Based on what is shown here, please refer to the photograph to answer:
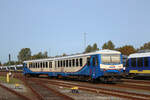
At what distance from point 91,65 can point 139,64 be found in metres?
7.27

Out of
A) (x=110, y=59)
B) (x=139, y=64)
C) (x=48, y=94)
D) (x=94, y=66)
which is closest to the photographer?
(x=48, y=94)

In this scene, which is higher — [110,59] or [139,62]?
[110,59]

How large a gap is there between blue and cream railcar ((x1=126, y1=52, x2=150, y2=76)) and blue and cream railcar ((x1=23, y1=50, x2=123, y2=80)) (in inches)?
194

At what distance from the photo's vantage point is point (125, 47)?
3209 inches

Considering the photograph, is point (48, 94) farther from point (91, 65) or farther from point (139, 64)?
point (139, 64)

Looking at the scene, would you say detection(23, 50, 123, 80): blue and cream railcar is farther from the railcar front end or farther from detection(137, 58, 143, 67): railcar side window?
detection(137, 58, 143, 67): railcar side window

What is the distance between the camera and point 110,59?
19812 mm

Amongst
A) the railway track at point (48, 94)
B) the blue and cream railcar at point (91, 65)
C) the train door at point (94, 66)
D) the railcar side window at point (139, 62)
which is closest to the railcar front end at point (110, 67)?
the blue and cream railcar at point (91, 65)

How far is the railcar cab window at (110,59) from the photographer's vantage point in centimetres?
1956

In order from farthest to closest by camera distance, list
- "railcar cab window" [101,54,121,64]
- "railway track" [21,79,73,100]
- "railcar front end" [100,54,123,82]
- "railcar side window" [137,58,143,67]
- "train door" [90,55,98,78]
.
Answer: "railcar side window" [137,58,143,67]
"train door" [90,55,98,78]
"railcar cab window" [101,54,121,64]
"railcar front end" [100,54,123,82]
"railway track" [21,79,73,100]

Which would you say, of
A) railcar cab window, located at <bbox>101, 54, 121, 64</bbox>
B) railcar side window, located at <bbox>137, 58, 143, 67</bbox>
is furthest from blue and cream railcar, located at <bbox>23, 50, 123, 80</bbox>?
railcar side window, located at <bbox>137, 58, 143, 67</bbox>

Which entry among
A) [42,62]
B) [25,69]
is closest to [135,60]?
[42,62]

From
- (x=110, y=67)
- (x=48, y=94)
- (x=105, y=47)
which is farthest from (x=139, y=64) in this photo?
(x=105, y=47)

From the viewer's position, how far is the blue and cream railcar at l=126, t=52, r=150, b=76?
77.6ft
